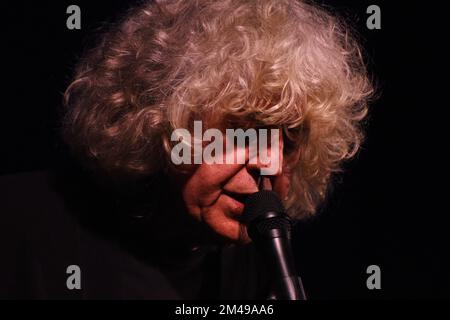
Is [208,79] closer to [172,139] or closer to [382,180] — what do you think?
[172,139]

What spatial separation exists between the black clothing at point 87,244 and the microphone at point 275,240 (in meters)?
0.26

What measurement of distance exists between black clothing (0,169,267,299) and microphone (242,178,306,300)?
0.26 metres

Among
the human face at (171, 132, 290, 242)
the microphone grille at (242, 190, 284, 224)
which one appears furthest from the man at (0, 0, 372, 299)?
the microphone grille at (242, 190, 284, 224)

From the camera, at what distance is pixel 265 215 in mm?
738

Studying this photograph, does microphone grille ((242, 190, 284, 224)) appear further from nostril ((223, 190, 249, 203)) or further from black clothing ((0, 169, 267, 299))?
black clothing ((0, 169, 267, 299))

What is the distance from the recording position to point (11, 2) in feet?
3.63

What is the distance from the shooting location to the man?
35.9 inches

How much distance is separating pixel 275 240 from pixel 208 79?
0.31 m

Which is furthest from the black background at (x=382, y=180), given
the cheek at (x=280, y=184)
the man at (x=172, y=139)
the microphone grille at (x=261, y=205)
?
the microphone grille at (x=261, y=205)

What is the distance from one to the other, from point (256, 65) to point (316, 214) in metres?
0.56

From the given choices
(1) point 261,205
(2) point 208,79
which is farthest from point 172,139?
(1) point 261,205
